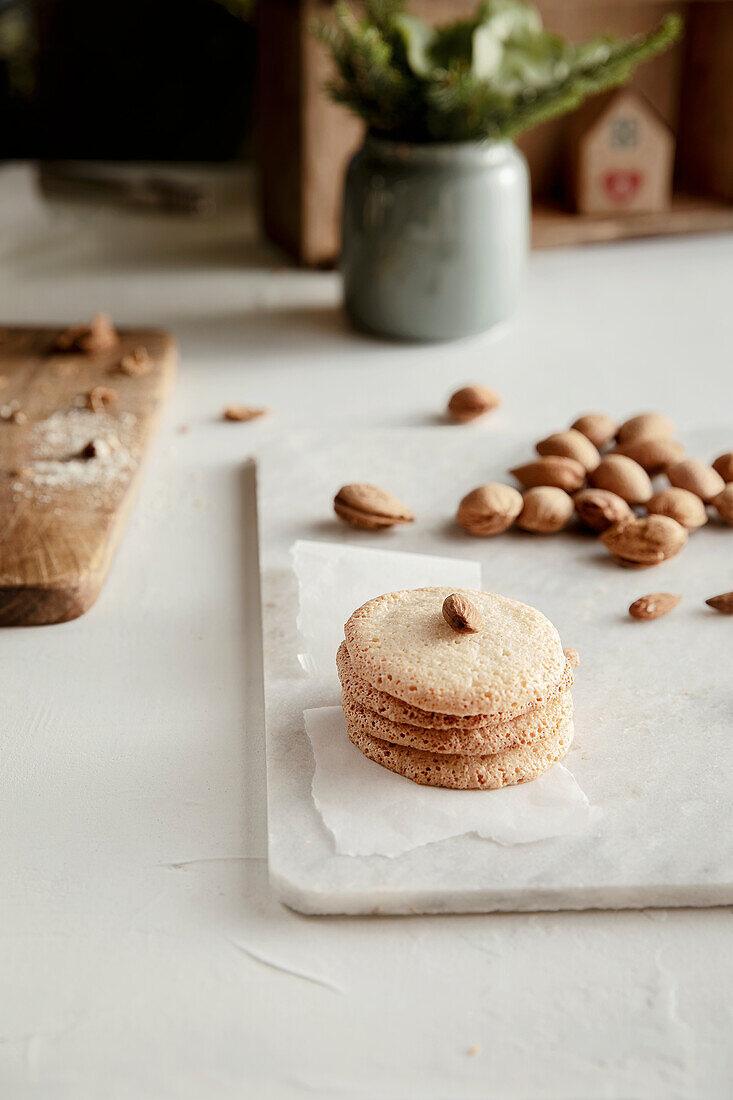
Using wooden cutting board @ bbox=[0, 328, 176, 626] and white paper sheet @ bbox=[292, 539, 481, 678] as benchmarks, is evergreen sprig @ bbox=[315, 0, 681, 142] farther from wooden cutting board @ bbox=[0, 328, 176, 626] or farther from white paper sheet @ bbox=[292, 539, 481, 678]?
white paper sheet @ bbox=[292, 539, 481, 678]

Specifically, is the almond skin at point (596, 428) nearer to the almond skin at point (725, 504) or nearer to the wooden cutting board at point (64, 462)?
the almond skin at point (725, 504)

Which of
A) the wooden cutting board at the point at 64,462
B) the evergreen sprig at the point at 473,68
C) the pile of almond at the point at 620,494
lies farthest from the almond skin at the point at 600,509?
the evergreen sprig at the point at 473,68

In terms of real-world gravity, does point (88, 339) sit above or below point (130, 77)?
below

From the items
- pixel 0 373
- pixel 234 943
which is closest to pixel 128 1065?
pixel 234 943

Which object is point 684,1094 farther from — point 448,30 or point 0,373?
point 448,30

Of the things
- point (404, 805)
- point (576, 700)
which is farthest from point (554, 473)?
point (404, 805)

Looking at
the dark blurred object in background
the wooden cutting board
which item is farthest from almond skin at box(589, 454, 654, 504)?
the dark blurred object in background

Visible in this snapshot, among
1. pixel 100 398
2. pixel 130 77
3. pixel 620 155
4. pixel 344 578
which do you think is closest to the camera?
pixel 344 578

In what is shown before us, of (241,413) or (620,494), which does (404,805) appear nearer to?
(620,494)
